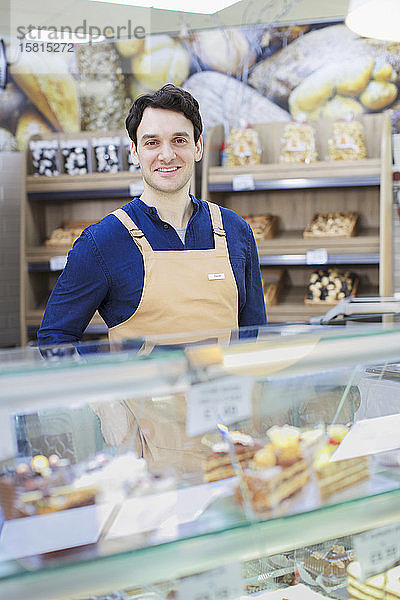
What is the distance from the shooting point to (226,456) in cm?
125

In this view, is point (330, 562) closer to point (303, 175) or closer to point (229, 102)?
point (303, 175)

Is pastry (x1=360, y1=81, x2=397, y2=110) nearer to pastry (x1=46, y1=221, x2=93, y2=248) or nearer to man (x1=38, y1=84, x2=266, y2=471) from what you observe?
pastry (x1=46, y1=221, x2=93, y2=248)

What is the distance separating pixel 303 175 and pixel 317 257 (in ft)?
1.70

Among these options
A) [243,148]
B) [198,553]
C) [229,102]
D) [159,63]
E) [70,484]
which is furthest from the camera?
[159,63]

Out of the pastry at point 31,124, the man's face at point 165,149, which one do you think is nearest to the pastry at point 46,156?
the pastry at point 31,124

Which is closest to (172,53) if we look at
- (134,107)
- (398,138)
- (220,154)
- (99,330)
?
(220,154)

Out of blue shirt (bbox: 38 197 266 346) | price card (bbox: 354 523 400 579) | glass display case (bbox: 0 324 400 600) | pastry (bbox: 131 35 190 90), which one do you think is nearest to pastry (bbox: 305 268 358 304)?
pastry (bbox: 131 35 190 90)

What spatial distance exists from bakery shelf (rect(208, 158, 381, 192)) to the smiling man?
211cm

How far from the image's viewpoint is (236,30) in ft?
15.7

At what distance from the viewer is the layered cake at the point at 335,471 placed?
116 cm

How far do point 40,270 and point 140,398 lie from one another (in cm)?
360

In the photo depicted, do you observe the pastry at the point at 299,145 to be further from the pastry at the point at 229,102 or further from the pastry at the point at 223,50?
the pastry at the point at 223,50

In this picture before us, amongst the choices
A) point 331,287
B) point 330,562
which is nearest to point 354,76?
point 331,287

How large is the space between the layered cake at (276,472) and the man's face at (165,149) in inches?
36.0
